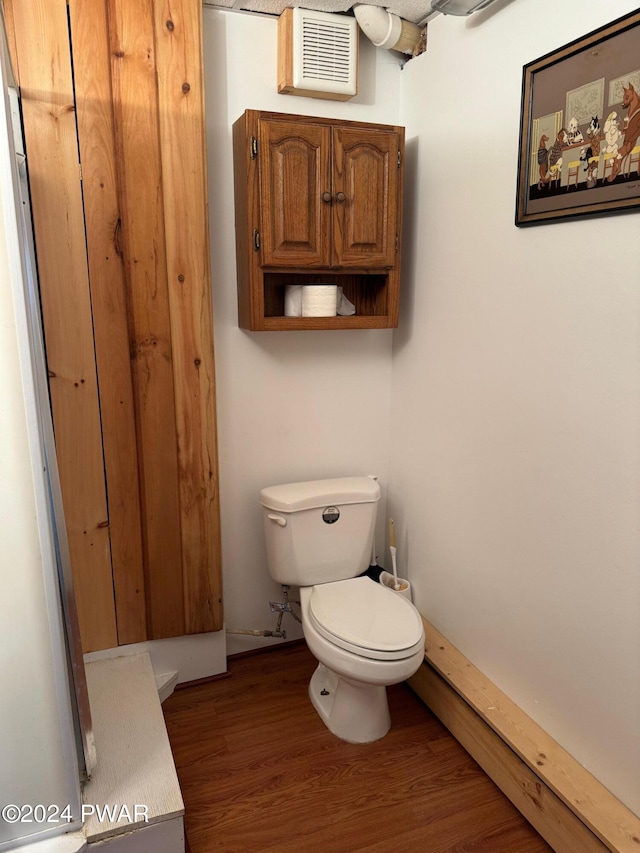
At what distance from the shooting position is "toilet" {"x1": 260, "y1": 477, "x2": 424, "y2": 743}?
6.16 feet

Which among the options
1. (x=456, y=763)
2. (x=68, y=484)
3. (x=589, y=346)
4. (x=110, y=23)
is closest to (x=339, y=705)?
(x=456, y=763)

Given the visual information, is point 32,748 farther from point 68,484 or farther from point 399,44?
point 399,44

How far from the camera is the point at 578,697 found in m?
1.68

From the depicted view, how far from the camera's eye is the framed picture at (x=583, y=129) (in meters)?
1.39

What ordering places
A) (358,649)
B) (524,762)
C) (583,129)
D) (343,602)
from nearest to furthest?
(583,129), (524,762), (358,649), (343,602)

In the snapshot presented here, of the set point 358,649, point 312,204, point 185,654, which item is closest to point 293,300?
point 312,204

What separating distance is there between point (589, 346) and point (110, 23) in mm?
1600

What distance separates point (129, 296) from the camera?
1.94 meters

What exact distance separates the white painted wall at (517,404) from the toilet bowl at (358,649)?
11.3 inches

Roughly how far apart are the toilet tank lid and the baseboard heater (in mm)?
593

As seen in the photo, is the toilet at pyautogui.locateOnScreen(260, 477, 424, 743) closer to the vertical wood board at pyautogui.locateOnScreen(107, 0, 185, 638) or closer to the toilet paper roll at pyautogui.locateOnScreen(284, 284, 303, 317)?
the vertical wood board at pyautogui.locateOnScreen(107, 0, 185, 638)

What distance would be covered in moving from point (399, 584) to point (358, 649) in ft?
2.01

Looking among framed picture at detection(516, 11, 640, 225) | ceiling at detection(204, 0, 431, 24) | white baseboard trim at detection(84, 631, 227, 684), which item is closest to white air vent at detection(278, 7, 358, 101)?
ceiling at detection(204, 0, 431, 24)

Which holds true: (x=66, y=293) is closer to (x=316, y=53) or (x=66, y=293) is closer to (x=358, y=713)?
(x=316, y=53)
